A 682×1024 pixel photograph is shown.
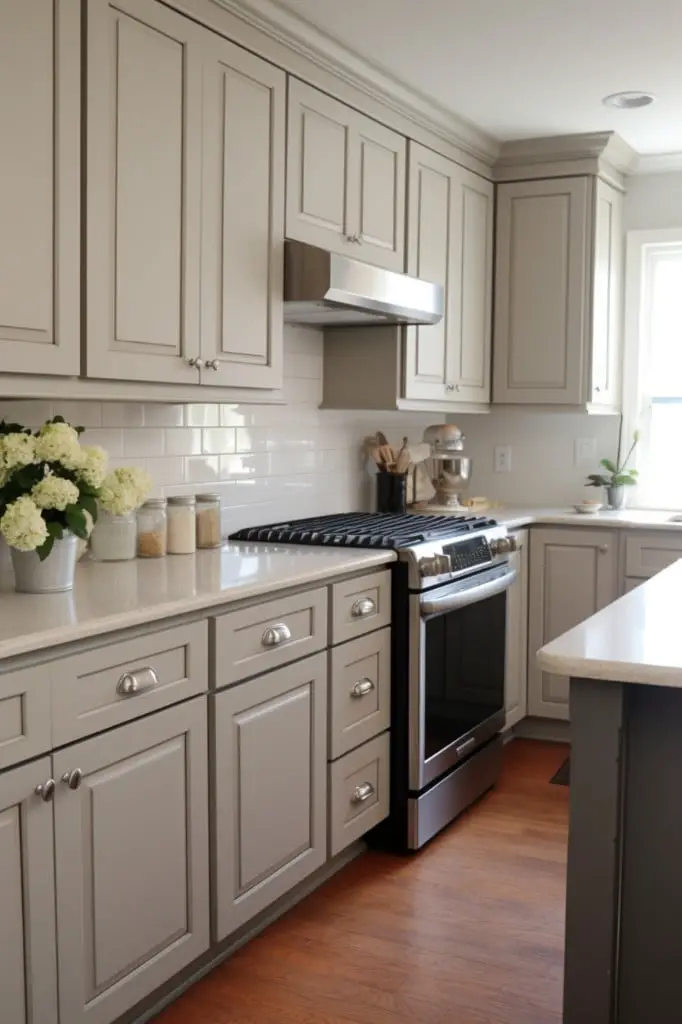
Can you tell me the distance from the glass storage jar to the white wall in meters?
0.24

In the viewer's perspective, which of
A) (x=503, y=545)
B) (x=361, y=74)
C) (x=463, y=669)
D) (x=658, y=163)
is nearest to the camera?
(x=361, y=74)

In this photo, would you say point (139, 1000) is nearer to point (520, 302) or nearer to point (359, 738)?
point (359, 738)

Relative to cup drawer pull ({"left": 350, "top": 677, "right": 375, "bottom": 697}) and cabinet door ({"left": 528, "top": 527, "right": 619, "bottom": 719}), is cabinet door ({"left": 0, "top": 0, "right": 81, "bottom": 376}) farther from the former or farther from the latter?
cabinet door ({"left": 528, "top": 527, "right": 619, "bottom": 719})

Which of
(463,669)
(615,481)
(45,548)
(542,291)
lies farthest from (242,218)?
(615,481)

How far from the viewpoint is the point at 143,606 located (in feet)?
7.10

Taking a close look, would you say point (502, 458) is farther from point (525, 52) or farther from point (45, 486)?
point (45, 486)

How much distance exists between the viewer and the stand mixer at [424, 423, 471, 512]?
14.5 feet

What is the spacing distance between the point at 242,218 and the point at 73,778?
1609mm

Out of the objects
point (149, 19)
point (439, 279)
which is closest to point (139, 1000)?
point (149, 19)

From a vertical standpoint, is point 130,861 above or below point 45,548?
below

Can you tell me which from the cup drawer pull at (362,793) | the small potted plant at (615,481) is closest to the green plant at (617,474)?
the small potted plant at (615,481)

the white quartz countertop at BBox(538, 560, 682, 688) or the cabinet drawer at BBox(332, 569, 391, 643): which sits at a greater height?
the white quartz countertop at BBox(538, 560, 682, 688)

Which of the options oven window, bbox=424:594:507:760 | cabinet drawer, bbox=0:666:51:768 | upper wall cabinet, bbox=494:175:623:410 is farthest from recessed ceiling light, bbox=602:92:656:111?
cabinet drawer, bbox=0:666:51:768

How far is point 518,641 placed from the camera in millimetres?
4355
